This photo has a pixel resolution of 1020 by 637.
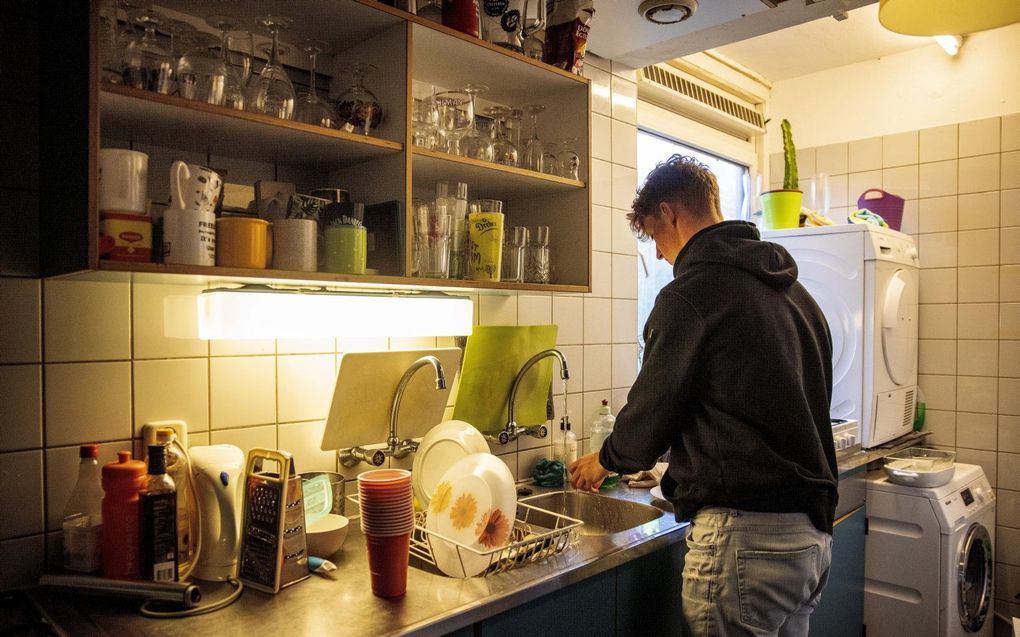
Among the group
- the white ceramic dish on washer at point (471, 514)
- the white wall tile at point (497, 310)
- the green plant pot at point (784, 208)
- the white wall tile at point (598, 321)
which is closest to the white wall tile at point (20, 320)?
the white ceramic dish on washer at point (471, 514)

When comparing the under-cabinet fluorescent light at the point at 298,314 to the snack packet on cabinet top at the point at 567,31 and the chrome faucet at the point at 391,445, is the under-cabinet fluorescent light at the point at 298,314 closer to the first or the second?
the chrome faucet at the point at 391,445

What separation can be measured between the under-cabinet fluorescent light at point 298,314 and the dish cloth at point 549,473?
2.26ft

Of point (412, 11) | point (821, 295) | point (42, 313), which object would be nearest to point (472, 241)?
point (412, 11)

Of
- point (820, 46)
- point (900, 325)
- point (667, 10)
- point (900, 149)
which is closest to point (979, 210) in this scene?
point (900, 149)

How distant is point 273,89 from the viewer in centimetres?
133

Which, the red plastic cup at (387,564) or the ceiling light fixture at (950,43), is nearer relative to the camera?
the red plastic cup at (387,564)

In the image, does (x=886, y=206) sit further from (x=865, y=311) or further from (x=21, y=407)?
(x=21, y=407)

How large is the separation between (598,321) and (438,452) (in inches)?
36.2

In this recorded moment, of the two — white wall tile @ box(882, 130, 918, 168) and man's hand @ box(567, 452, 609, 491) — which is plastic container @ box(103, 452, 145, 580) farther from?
white wall tile @ box(882, 130, 918, 168)

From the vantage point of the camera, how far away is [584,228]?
190 cm

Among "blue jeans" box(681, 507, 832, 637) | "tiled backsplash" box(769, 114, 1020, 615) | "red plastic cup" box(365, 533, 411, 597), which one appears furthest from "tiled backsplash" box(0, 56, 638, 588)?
"tiled backsplash" box(769, 114, 1020, 615)

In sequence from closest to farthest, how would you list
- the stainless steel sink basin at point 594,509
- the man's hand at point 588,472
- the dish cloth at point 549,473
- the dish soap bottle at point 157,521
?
the dish soap bottle at point 157,521, the man's hand at point 588,472, the stainless steel sink basin at point 594,509, the dish cloth at point 549,473

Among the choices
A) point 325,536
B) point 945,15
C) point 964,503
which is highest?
point 945,15

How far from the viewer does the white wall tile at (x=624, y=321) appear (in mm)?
2539
